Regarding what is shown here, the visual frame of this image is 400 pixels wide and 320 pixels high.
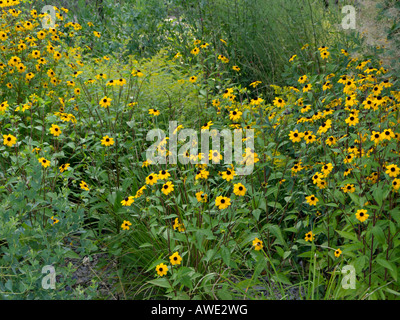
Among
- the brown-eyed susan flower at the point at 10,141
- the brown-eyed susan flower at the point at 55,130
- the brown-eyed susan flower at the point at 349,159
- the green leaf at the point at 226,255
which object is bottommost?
the green leaf at the point at 226,255

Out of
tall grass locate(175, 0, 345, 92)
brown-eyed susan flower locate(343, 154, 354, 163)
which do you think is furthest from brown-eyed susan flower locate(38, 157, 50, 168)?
tall grass locate(175, 0, 345, 92)

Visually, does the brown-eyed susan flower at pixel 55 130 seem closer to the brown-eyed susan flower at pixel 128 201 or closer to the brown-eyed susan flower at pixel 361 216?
the brown-eyed susan flower at pixel 128 201

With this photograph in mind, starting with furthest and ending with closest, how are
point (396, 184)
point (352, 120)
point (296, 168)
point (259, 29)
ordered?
point (259, 29)
point (296, 168)
point (352, 120)
point (396, 184)

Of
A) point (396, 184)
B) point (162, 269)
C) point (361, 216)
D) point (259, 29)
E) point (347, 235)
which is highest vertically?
point (259, 29)

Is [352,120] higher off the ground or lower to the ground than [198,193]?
higher

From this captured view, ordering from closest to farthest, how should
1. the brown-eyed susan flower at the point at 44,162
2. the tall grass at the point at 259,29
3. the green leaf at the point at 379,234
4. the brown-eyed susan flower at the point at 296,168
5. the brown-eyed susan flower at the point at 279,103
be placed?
the green leaf at the point at 379,234, the brown-eyed susan flower at the point at 44,162, the brown-eyed susan flower at the point at 296,168, the brown-eyed susan flower at the point at 279,103, the tall grass at the point at 259,29

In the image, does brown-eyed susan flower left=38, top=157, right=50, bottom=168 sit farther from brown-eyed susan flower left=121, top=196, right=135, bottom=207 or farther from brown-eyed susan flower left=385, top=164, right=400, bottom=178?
brown-eyed susan flower left=385, top=164, right=400, bottom=178

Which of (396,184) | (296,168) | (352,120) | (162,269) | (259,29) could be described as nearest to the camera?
(396,184)

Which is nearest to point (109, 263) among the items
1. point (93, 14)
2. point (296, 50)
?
point (296, 50)

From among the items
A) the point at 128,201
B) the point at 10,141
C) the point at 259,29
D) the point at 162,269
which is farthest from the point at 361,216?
the point at 259,29

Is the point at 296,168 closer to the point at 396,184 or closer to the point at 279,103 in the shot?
the point at 279,103

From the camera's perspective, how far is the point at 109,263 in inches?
115

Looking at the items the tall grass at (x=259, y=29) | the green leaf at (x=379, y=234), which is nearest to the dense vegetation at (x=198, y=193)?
the green leaf at (x=379, y=234)
